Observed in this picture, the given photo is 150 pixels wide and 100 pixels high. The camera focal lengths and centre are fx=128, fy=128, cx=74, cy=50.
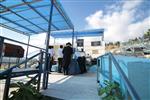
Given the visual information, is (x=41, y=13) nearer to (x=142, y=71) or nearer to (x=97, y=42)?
(x=142, y=71)

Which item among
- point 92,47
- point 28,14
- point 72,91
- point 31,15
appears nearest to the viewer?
point 72,91

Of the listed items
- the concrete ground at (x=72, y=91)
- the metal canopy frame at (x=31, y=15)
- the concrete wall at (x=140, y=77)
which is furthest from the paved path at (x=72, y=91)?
the concrete wall at (x=140, y=77)

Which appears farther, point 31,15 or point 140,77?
point 31,15

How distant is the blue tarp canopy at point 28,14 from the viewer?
4.72m

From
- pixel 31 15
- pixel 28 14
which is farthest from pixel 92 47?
pixel 28 14

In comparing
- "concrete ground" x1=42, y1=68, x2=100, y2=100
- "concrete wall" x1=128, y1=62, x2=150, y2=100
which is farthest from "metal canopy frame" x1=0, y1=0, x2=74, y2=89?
"concrete wall" x1=128, y1=62, x2=150, y2=100

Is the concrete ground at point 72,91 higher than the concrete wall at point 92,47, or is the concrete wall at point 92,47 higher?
the concrete wall at point 92,47

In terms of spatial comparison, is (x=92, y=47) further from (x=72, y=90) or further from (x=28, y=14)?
(x=72, y=90)

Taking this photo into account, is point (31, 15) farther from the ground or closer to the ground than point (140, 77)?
farther from the ground

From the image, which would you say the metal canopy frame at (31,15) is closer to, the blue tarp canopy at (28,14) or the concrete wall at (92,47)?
the blue tarp canopy at (28,14)

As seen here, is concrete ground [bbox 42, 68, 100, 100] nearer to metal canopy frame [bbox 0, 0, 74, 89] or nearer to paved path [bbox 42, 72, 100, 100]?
paved path [bbox 42, 72, 100, 100]

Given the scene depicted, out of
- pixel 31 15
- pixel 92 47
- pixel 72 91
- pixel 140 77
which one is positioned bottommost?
pixel 72 91

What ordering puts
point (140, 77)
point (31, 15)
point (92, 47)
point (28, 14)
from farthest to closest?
1. point (92, 47)
2. point (31, 15)
3. point (28, 14)
4. point (140, 77)

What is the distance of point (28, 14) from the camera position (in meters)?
5.75
